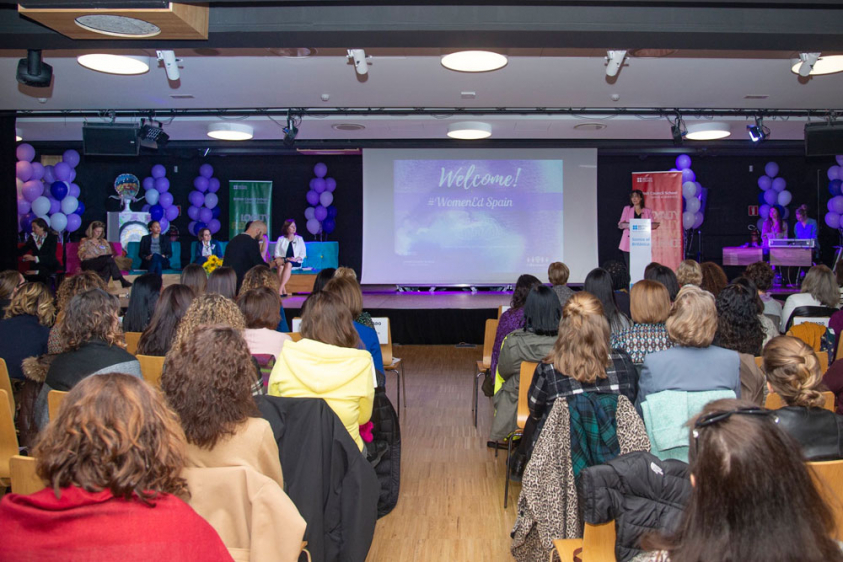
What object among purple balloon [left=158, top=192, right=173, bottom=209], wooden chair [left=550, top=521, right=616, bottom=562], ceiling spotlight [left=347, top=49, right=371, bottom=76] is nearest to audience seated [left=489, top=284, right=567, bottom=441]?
wooden chair [left=550, top=521, right=616, bottom=562]

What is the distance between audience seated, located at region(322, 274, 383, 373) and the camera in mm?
3676

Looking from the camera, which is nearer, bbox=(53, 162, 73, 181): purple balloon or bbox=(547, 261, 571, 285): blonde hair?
bbox=(547, 261, 571, 285): blonde hair

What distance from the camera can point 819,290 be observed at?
176 inches

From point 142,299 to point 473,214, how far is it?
297 inches

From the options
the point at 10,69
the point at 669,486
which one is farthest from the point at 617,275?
the point at 10,69

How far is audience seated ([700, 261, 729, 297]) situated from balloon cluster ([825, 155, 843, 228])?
8.01 metres

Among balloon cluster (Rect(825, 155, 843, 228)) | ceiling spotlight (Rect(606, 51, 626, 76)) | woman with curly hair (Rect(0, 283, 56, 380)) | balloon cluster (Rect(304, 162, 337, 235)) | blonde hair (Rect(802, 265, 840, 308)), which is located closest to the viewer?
woman with curly hair (Rect(0, 283, 56, 380))

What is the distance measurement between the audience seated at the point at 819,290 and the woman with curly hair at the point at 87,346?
167 inches

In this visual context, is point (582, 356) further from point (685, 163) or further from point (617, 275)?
point (685, 163)

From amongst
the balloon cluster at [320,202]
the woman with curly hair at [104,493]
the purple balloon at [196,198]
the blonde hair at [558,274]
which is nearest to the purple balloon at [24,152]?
the purple balloon at [196,198]

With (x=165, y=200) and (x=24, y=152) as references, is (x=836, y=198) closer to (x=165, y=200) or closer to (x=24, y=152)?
(x=165, y=200)

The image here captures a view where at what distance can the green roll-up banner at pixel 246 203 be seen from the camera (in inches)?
475

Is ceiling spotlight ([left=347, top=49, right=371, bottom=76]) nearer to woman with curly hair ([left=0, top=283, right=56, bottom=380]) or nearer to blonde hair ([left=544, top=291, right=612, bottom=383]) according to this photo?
woman with curly hair ([left=0, top=283, right=56, bottom=380])

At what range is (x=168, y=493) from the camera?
1.25 meters
